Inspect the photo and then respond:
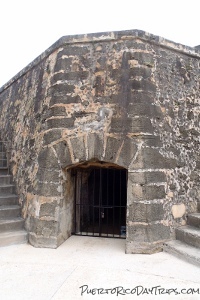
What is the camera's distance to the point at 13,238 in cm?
418

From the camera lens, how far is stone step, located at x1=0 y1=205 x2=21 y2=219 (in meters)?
4.59

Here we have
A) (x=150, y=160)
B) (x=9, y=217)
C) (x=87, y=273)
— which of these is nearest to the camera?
(x=87, y=273)

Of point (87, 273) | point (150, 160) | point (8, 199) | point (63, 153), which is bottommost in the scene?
point (87, 273)

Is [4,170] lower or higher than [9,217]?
higher

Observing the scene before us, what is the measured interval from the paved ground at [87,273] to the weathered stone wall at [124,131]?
31 cm

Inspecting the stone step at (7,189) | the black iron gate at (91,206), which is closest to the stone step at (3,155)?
the stone step at (7,189)

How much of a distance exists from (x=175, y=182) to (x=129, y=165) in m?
0.88

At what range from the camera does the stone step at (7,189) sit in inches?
203

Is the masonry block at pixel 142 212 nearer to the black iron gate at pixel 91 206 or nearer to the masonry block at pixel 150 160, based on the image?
the masonry block at pixel 150 160

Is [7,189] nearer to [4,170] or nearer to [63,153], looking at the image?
[4,170]

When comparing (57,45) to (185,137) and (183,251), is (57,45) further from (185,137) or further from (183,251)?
(183,251)

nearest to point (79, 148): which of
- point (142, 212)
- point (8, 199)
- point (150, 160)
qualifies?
point (150, 160)

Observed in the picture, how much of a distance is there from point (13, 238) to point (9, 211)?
617 mm

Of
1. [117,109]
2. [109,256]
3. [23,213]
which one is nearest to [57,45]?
[117,109]
